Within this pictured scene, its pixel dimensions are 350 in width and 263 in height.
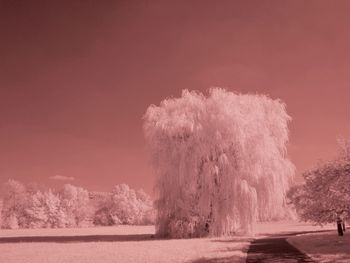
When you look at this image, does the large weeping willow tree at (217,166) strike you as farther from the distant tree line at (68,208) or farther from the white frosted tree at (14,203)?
the white frosted tree at (14,203)

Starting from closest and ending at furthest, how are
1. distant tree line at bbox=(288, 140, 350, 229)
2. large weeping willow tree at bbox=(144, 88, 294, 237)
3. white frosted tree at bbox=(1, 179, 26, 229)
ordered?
distant tree line at bbox=(288, 140, 350, 229), large weeping willow tree at bbox=(144, 88, 294, 237), white frosted tree at bbox=(1, 179, 26, 229)

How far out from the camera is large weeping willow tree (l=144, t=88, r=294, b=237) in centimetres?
4119

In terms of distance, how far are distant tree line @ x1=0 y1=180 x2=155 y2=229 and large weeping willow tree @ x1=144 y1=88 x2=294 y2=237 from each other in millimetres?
66098

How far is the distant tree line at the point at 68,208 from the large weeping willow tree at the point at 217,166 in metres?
66.1

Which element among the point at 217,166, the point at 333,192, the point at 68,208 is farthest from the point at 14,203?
the point at 333,192

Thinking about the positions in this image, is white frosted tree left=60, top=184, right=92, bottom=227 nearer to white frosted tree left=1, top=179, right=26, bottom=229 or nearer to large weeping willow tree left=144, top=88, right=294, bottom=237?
white frosted tree left=1, top=179, right=26, bottom=229

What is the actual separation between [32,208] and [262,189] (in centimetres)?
8865

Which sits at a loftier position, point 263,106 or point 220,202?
point 263,106

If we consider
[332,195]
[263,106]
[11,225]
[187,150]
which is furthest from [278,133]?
[11,225]

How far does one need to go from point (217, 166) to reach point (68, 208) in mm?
91561

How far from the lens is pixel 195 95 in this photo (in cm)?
4606

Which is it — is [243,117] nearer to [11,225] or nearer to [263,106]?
[263,106]

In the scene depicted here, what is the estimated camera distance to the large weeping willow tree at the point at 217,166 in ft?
135

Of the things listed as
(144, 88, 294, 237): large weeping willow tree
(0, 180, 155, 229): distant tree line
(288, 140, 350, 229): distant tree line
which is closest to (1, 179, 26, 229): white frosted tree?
(0, 180, 155, 229): distant tree line
